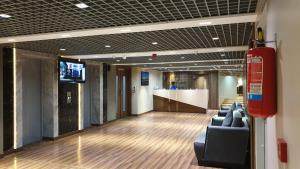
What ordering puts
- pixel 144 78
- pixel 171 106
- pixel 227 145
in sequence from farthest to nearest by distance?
pixel 171 106, pixel 144 78, pixel 227 145

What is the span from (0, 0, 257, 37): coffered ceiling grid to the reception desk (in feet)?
37.1

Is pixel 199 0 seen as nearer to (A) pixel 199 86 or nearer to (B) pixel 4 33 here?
(B) pixel 4 33

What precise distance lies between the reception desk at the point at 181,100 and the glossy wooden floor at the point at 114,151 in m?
5.65

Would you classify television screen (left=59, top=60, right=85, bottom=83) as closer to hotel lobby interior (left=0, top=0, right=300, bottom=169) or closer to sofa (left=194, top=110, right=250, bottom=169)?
hotel lobby interior (left=0, top=0, right=300, bottom=169)

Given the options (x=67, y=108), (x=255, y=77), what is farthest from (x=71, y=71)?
(x=255, y=77)

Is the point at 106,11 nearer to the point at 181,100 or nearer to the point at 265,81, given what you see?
the point at 265,81

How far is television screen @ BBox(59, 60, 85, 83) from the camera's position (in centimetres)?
776

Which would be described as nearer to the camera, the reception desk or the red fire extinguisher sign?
the red fire extinguisher sign

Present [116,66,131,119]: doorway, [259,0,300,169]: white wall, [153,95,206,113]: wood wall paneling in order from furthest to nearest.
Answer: [153,95,206,113]: wood wall paneling → [116,66,131,119]: doorway → [259,0,300,169]: white wall

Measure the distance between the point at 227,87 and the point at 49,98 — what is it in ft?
46.4

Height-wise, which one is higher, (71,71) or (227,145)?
(71,71)

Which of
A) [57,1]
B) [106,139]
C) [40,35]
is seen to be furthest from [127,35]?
[106,139]

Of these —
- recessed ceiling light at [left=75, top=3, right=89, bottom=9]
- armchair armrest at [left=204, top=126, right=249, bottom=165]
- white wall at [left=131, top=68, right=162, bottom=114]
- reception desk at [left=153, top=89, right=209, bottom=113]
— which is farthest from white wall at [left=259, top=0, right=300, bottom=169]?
reception desk at [left=153, top=89, right=209, bottom=113]

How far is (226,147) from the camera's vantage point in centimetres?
524
